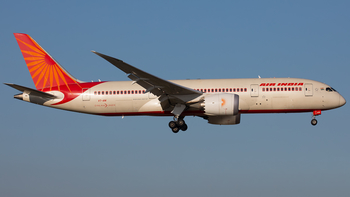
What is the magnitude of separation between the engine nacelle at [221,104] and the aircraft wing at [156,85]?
123cm

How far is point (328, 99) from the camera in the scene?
37.4 metres

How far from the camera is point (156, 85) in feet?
116

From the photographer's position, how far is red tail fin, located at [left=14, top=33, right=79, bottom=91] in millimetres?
40500

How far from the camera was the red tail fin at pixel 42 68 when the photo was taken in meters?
40.5

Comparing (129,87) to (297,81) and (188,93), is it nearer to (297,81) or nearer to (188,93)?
(188,93)

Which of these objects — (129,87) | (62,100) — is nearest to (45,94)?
(62,100)

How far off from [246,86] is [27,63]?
64.7 ft

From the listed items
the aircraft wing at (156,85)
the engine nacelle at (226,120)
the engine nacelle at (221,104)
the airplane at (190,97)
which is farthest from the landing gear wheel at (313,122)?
the aircraft wing at (156,85)

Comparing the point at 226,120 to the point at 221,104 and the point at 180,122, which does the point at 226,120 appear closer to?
the point at 180,122

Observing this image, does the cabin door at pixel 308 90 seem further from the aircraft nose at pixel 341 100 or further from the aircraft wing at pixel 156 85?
the aircraft wing at pixel 156 85

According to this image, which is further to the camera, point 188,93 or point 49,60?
point 49,60

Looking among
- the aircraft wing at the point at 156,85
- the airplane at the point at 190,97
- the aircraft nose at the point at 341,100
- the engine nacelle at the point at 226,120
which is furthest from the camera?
the engine nacelle at the point at 226,120

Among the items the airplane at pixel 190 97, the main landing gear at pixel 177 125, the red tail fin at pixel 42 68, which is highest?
the red tail fin at pixel 42 68

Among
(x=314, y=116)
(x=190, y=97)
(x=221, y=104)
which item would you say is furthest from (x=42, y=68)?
(x=314, y=116)
